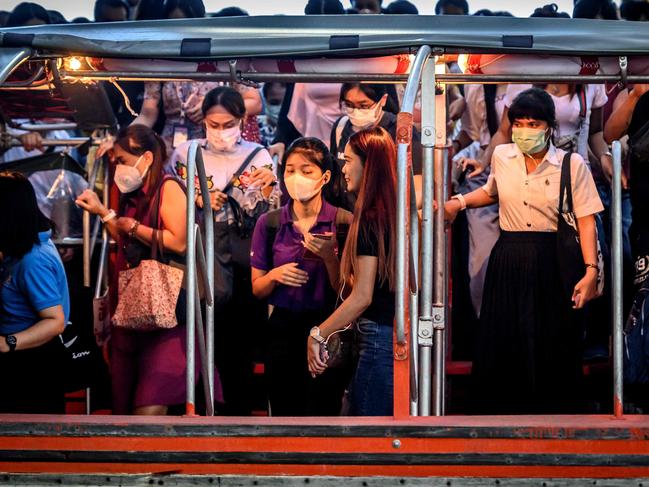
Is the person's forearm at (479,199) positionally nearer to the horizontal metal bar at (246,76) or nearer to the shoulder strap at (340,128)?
the shoulder strap at (340,128)

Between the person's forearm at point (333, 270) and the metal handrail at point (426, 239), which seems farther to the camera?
the person's forearm at point (333, 270)

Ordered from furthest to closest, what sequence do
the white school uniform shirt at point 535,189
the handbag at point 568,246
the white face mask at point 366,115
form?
the white face mask at point 366,115 < the white school uniform shirt at point 535,189 < the handbag at point 568,246

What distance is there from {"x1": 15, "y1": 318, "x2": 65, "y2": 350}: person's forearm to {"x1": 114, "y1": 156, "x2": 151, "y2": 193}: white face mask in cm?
118

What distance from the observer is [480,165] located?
30.3 ft

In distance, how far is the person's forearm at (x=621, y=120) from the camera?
26.7 feet

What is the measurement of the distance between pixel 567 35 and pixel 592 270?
1.66 metres

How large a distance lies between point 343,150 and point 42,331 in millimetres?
2406

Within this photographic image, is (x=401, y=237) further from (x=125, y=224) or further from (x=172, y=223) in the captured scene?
(x=125, y=224)

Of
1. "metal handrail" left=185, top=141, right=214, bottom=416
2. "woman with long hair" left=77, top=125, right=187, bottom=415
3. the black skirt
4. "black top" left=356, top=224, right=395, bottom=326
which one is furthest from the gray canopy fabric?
the black skirt

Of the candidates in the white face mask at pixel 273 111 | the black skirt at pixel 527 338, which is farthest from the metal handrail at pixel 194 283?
the white face mask at pixel 273 111

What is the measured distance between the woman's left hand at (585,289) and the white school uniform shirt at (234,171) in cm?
222

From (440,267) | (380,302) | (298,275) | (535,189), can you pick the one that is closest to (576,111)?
(535,189)

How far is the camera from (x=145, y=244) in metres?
8.06

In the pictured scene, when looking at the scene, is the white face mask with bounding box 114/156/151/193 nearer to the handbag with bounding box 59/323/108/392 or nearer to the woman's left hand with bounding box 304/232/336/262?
the handbag with bounding box 59/323/108/392
